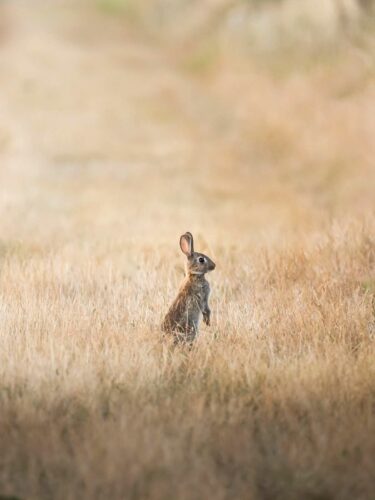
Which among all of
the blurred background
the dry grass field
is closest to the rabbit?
the dry grass field

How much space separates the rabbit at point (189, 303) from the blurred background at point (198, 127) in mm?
3972

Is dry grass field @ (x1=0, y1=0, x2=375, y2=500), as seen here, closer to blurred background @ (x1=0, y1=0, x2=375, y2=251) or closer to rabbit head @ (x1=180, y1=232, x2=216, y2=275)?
blurred background @ (x1=0, y1=0, x2=375, y2=251)

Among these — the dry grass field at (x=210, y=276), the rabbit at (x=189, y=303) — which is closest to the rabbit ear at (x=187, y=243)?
the rabbit at (x=189, y=303)

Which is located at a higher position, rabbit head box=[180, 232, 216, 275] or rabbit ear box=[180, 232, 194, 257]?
rabbit ear box=[180, 232, 194, 257]

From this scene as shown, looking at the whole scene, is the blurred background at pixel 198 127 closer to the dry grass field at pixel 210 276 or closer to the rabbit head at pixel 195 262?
the dry grass field at pixel 210 276

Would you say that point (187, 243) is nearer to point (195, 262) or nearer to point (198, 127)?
point (195, 262)

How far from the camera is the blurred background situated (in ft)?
38.6

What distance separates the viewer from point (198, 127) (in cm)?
1881

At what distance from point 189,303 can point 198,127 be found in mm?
13337

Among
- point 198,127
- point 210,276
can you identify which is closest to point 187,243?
point 210,276

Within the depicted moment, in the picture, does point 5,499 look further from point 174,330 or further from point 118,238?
point 118,238

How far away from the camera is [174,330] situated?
5.73 m

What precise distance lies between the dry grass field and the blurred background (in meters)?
0.07

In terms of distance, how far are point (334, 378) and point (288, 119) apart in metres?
12.9
